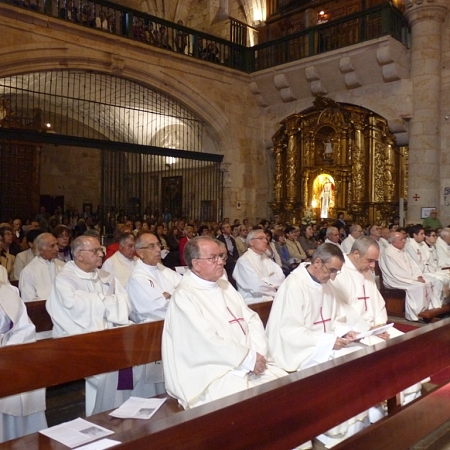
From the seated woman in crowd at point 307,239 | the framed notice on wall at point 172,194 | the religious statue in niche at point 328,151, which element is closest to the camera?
the seated woman in crowd at point 307,239

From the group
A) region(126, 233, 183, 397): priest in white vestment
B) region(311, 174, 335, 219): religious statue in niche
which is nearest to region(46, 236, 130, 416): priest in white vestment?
region(126, 233, 183, 397): priest in white vestment

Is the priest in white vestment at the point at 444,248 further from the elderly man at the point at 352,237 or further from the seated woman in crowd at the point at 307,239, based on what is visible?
the seated woman in crowd at the point at 307,239

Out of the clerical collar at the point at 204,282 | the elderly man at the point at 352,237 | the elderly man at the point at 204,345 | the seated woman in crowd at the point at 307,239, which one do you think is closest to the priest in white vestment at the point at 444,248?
the elderly man at the point at 352,237

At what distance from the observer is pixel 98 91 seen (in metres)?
14.0

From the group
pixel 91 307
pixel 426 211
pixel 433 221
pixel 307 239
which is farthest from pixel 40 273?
pixel 426 211

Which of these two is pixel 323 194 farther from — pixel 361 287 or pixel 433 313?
pixel 361 287

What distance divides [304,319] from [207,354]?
3.46 feet

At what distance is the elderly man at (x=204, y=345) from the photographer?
2.91 meters

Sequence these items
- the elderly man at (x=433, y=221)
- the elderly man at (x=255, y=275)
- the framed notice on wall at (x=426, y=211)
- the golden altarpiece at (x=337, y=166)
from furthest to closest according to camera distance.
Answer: the golden altarpiece at (x=337, y=166) → the framed notice on wall at (x=426, y=211) → the elderly man at (x=433, y=221) → the elderly man at (x=255, y=275)

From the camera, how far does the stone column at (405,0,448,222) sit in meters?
12.3

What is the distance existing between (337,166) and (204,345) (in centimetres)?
1226

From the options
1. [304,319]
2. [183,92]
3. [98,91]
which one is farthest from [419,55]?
[304,319]

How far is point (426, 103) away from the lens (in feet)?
40.5

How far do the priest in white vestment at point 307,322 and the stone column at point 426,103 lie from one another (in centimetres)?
952
